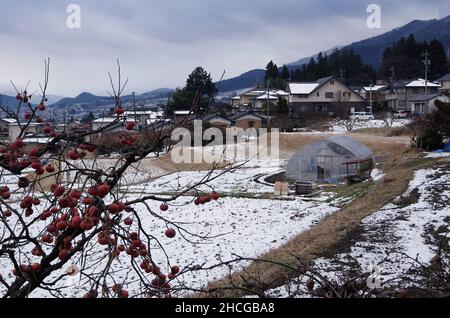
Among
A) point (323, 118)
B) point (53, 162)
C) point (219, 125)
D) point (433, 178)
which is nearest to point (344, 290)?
point (53, 162)

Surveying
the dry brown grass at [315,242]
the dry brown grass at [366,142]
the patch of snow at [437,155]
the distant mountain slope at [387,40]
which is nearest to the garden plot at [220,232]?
the dry brown grass at [315,242]

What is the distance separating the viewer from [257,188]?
61.3ft

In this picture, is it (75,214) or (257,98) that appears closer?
(75,214)

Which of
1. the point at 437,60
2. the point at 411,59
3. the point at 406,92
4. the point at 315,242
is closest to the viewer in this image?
the point at 315,242

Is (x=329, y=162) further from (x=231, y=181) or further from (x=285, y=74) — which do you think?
(x=285, y=74)

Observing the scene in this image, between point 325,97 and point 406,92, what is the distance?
967 cm

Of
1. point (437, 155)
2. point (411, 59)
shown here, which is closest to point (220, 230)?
point (437, 155)

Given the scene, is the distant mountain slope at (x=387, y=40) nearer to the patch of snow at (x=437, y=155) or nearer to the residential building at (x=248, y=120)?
the residential building at (x=248, y=120)

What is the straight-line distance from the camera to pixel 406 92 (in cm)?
5122

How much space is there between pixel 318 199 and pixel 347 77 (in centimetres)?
5312

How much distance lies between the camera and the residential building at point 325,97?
48.7m

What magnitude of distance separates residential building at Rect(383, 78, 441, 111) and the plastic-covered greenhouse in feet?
100
